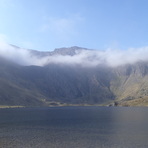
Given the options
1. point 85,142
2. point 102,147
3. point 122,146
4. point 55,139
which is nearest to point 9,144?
point 55,139

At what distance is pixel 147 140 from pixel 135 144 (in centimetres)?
826

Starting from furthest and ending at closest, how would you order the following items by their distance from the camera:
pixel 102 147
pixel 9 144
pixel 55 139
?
pixel 55 139 < pixel 9 144 < pixel 102 147

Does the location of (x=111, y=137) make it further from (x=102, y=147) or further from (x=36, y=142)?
(x=36, y=142)

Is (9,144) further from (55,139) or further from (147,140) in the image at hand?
(147,140)

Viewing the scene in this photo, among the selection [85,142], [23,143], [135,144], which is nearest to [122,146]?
[135,144]

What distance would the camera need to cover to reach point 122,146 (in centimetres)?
7012

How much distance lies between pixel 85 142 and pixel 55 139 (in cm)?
1203

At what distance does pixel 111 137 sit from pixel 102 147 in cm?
1656

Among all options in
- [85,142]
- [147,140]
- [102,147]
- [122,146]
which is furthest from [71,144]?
[147,140]

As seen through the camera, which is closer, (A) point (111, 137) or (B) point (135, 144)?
(B) point (135, 144)

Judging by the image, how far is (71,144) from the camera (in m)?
73.6

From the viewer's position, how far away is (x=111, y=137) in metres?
84.9

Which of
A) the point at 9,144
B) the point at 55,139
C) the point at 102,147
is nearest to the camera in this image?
the point at 102,147

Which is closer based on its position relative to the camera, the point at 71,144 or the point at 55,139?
the point at 71,144
